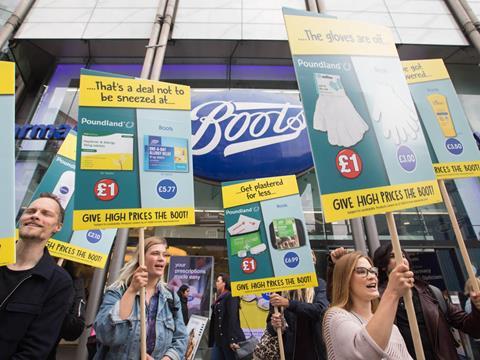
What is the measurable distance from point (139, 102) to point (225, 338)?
3.61m

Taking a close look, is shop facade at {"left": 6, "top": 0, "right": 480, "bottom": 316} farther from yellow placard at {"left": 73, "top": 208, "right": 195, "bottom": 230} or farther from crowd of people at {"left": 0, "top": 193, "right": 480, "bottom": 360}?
yellow placard at {"left": 73, "top": 208, "right": 195, "bottom": 230}

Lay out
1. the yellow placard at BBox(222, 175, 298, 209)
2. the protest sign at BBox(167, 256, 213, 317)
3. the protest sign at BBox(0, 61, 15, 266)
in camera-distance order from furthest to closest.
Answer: the protest sign at BBox(167, 256, 213, 317) < the yellow placard at BBox(222, 175, 298, 209) < the protest sign at BBox(0, 61, 15, 266)

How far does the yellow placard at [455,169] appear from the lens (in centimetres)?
280

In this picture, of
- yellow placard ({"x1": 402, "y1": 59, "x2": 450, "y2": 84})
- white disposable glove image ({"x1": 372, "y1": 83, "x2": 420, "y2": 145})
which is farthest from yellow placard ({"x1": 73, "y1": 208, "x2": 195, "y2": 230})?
yellow placard ({"x1": 402, "y1": 59, "x2": 450, "y2": 84})

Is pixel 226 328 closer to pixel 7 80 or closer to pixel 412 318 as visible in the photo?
pixel 412 318

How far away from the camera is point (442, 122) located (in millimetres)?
2941

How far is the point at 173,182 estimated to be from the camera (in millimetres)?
2662

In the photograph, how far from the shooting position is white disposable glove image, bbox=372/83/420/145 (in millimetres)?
2230

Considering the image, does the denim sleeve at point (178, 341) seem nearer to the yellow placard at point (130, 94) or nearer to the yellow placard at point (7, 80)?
the yellow placard at point (130, 94)

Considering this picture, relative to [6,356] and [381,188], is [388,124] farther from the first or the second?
[6,356]

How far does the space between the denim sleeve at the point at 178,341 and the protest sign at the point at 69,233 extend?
1940mm

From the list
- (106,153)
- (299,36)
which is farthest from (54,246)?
(299,36)

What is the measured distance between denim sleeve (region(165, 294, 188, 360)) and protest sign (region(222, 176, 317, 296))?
40.2 inches

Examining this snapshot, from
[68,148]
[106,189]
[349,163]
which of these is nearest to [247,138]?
Result: [68,148]
